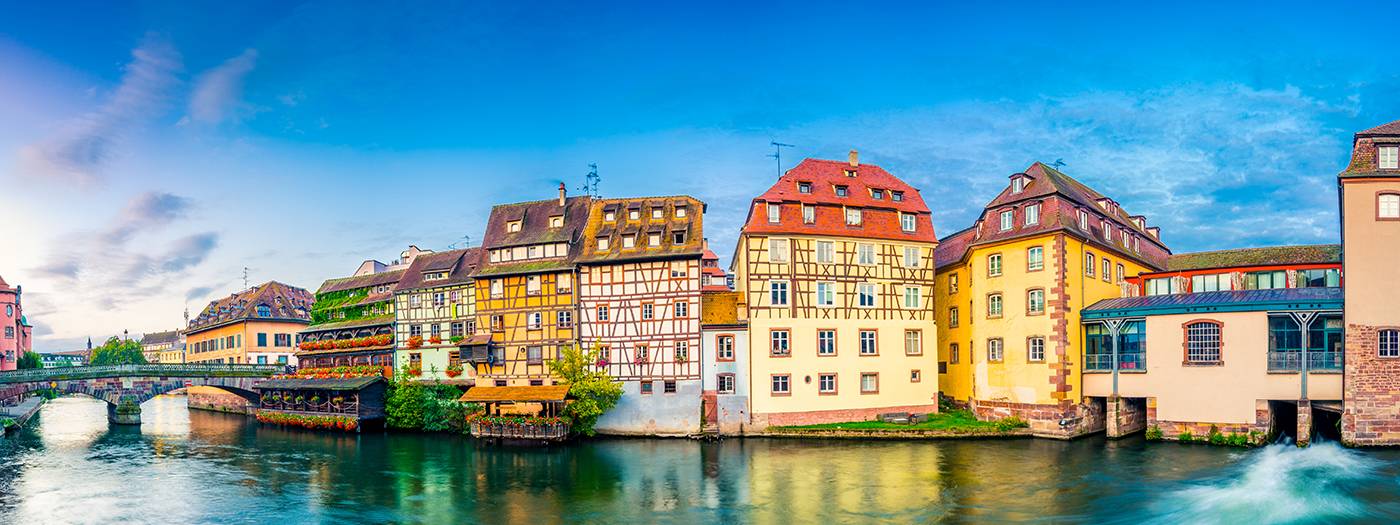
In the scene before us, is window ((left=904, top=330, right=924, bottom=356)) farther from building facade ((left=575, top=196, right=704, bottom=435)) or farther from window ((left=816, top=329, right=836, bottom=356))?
building facade ((left=575, top=196, right=704, bottom=435))

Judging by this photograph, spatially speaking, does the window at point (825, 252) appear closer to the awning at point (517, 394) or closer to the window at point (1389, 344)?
the awning at point (517, 394)

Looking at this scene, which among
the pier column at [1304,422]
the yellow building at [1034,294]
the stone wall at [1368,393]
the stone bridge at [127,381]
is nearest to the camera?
the stone wall at [1368,393]

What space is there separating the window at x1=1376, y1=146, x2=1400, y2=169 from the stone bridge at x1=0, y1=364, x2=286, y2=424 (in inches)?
2404

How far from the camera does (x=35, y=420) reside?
62.3 metres

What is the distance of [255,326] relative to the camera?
77.0m

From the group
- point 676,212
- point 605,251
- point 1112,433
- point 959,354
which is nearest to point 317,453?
point 605,251

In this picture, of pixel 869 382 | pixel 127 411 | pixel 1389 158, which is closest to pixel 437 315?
pixel 127 411

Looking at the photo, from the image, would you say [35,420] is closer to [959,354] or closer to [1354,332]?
[959,354]

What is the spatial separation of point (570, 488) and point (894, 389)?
19.4 metres

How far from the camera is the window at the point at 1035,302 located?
129 ft

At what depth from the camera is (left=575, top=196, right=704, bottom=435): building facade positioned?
42.1m

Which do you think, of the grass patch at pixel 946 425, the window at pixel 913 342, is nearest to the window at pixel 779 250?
the window at pixel 913 342

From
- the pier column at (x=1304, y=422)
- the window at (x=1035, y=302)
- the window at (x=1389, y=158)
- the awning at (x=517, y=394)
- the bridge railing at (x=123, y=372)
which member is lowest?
the pier column at (x=1304, y=422)

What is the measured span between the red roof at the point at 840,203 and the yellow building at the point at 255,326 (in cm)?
5449
